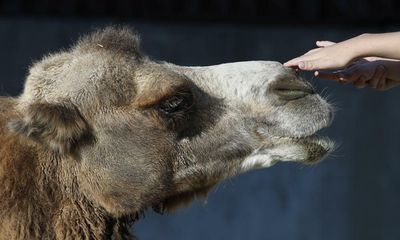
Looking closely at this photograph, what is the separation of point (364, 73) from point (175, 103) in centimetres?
89

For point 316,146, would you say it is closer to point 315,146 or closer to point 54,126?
point 315,146

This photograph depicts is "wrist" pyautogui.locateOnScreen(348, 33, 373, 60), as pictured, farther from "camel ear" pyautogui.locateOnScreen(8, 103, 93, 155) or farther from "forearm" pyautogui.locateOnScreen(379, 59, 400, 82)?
"camel ear" pyautogui.locateOnScreen(8, 103, 93, 155)

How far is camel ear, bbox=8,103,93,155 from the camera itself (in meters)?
4.11

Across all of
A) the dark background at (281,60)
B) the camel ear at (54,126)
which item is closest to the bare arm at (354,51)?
the camel ear at (54,126)

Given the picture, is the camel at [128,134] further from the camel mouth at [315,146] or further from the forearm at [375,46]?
the forearm at [375,46]

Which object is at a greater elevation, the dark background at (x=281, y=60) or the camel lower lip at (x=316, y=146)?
the camel lower lip at (x=316, y=146)

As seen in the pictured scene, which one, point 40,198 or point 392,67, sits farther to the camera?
point 392,67

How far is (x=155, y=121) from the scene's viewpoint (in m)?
4.29

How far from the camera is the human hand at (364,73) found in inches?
182

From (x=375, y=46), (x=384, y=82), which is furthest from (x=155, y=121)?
(x=384, y=82)

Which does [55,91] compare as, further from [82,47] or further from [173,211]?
[173,211]

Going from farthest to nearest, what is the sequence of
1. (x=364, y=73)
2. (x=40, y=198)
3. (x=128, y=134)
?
(x=364, y=73)
(x=128, y=134)
(x=40, y=198)

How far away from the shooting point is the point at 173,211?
448 centimetres

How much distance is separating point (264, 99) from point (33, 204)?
105cm
